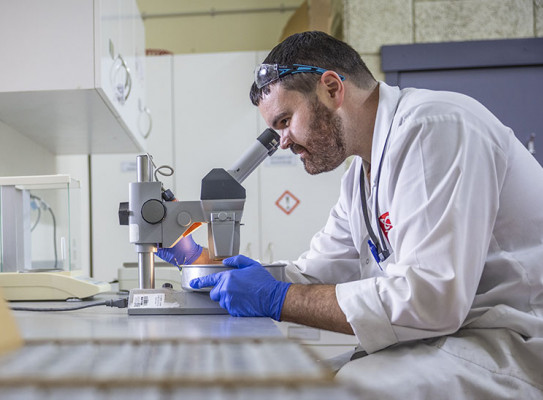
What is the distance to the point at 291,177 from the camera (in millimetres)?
3334

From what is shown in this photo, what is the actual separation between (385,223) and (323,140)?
0.32 m

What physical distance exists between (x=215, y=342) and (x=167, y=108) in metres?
2.91

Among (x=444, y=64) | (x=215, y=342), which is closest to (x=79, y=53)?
(x=215, y=342)

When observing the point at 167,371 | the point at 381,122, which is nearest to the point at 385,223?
the point at 381,122

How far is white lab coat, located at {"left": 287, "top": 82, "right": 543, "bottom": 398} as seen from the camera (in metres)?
1.05

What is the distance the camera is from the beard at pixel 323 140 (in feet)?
4.86

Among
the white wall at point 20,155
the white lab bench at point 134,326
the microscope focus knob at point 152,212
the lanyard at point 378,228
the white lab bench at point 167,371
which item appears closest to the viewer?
the white lab bench at point 167,371

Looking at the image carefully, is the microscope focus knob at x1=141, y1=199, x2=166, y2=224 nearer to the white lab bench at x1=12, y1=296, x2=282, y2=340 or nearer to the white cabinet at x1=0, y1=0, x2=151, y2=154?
the white lab bench at x1=12, y1=296, x2=282, y2=340

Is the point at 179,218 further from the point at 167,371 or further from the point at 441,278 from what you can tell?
the point at 167,371

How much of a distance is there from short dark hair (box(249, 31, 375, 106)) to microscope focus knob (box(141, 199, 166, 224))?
468 millimetres

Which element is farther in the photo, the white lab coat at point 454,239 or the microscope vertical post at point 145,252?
the microscope vertical post at point 145,252

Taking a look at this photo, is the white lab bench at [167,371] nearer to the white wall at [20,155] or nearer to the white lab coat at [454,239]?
the white lab coat at [454,239]

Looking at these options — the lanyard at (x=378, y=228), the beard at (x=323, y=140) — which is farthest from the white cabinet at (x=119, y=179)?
the lanyard at (x=378, y=228)

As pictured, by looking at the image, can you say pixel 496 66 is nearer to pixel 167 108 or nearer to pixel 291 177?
pixel 291 177
